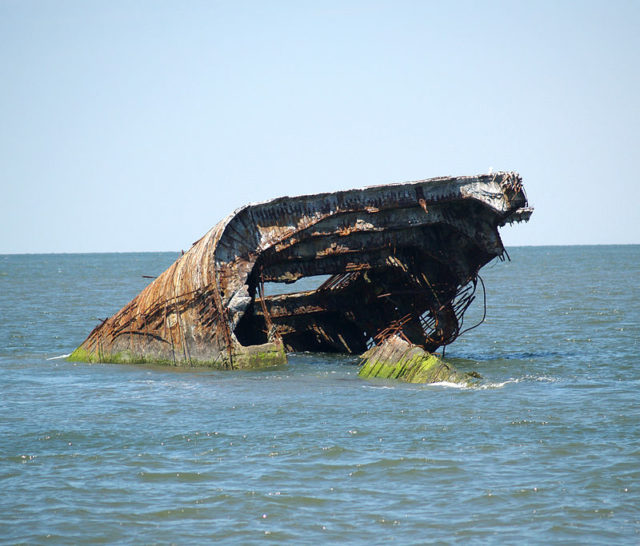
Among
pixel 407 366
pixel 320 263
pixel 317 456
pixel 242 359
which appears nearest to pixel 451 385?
pixel 407 366

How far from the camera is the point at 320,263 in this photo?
18281 mm

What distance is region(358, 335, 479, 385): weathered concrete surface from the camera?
52.7 ft

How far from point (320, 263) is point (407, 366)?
10.4 ft

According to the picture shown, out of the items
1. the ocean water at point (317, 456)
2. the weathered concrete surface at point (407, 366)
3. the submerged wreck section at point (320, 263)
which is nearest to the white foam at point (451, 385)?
the weathered concrete surface at point (407, 366)

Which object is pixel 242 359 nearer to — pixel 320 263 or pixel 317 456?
pixel 320 263

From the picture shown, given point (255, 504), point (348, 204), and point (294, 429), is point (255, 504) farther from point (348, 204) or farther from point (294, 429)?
point (348, 204)

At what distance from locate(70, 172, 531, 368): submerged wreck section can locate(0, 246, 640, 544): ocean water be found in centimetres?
80

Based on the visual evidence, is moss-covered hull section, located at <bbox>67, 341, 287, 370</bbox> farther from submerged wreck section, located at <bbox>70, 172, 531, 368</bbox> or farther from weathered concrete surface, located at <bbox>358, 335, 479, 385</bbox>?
weathered concrete surface, located at <bbox>358, 335, 479, 385</bbox>

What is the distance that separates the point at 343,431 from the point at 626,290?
40.2 metres

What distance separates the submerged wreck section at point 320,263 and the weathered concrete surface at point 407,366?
1128 millimetres

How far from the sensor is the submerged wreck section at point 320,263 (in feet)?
57.7

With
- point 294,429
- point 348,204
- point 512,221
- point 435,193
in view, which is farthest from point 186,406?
point 512,221

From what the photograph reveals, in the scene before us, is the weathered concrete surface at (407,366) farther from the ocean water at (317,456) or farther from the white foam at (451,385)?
the ocean water at (317,456)

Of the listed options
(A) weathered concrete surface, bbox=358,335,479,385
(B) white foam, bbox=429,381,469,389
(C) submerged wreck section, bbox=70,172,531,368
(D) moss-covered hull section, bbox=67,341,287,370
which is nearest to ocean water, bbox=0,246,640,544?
(B) white foam, bbox=429,381,469,389
